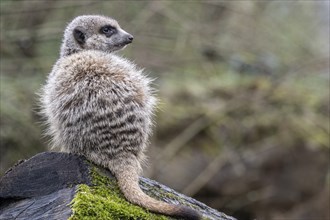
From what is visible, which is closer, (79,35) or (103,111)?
(103,111)

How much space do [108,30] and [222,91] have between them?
5166 millimetres

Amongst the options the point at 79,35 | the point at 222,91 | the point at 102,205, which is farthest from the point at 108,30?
the point at 222,91

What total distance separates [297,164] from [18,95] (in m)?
4.33

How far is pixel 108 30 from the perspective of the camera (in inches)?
200

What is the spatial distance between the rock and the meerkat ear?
4.52 feet

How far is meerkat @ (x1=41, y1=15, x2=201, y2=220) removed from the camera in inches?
155

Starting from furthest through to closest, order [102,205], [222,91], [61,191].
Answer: [222,91], [61,191], [102,205]

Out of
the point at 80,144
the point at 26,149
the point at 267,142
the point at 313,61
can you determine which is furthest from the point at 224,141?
the point at 80,144

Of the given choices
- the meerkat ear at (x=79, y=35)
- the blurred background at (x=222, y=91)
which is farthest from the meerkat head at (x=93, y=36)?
the blurred background at (x=222, y=91)

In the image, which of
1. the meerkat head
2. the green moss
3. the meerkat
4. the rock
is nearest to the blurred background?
the meerkat head

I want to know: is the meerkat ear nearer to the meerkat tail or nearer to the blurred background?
the meerkat tail

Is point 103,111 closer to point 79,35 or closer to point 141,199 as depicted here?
point 141,199

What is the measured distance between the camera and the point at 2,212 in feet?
12.0

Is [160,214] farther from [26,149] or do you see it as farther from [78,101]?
[26,149]
